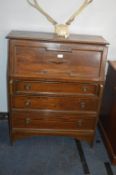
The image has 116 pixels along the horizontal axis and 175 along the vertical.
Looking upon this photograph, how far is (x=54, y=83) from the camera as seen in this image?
203 cm

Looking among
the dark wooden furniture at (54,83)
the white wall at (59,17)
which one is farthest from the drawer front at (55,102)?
the white wall at (59,17)

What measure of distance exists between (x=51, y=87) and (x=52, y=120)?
35 cm

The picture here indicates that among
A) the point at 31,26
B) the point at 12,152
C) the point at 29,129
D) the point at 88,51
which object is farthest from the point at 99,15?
the point at 12,152

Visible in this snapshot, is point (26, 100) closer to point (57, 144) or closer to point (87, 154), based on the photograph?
point (57, 144)

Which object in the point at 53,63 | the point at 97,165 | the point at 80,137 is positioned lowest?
the point at 97,165

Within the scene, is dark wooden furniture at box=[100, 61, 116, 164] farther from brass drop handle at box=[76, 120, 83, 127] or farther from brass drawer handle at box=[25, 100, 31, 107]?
brass drawer handle at box=[25, 100, 31, 107]

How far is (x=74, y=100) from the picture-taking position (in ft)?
6.90

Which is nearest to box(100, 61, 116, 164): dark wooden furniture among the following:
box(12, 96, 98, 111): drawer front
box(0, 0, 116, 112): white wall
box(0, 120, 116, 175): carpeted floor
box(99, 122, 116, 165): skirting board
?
box(99, 122, 116, 165): skirting board

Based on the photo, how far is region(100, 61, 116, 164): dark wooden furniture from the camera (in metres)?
2.15

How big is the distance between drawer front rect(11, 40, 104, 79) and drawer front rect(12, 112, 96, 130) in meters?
0.41

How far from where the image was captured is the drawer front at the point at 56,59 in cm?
192

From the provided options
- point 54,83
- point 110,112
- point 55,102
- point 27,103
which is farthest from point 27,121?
point 110,112

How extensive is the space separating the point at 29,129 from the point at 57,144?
0.34m

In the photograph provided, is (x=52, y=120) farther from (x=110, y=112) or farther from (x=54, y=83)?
(x=110, y=112)
